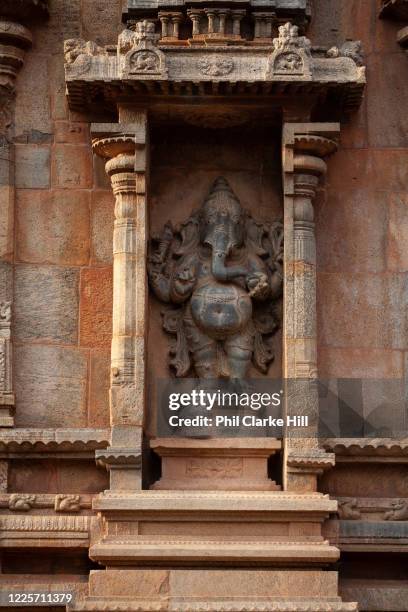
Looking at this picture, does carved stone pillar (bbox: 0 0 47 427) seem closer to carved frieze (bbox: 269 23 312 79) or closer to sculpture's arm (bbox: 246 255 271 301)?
sculpture's arm (bbox: 246 255 271 301)

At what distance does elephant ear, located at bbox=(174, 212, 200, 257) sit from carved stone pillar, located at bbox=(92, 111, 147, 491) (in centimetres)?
43

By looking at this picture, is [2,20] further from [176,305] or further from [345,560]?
[345,560]

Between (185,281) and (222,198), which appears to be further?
(222,198)

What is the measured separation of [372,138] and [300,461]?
8.38 feet

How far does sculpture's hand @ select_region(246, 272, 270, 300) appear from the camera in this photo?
14461mm

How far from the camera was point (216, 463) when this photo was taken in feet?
46.9

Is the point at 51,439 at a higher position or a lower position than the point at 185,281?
lower

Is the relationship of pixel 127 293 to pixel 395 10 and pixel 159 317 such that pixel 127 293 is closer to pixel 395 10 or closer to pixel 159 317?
pixel 159 317

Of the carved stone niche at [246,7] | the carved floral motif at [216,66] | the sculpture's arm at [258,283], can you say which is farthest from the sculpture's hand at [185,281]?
the carved stone niche at [246,7]

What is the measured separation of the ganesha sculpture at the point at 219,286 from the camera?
1445cm

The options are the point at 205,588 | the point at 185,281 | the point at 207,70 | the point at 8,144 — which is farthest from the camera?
the point at 8,144

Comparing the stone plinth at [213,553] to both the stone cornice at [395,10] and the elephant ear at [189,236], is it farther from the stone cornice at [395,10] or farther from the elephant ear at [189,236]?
the stone cornice at [395,10]

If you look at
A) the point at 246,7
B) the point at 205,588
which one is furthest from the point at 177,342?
the point at 246,7

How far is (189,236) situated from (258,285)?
2.22ft
